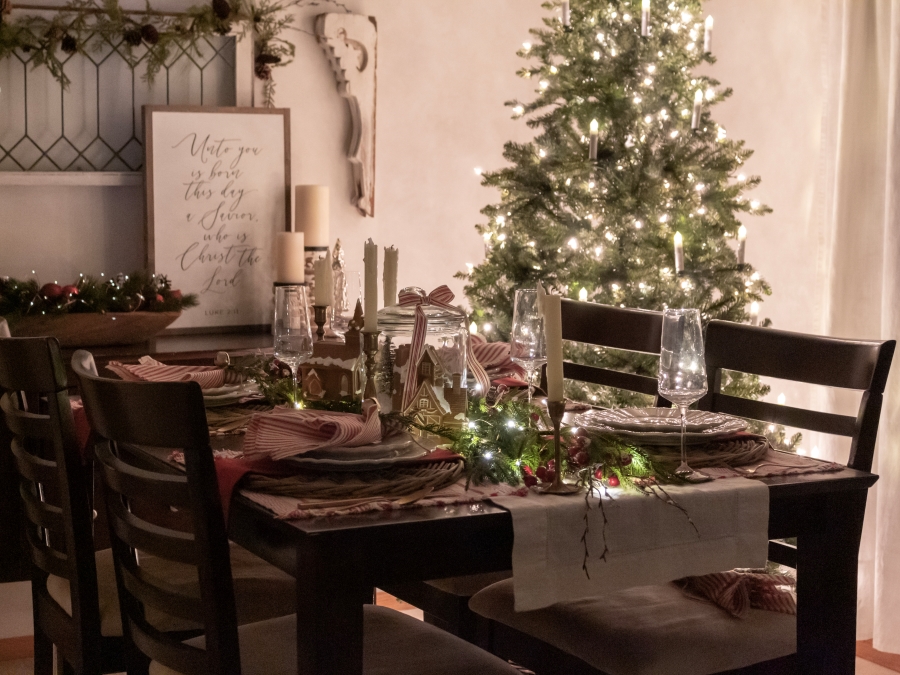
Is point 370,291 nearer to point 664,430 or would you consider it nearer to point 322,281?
point 322,281

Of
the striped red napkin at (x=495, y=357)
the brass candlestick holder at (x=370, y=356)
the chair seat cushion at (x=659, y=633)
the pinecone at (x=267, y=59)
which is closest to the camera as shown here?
the chair seat cushion at (x=659, y=633)

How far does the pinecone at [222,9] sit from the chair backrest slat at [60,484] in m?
1.68

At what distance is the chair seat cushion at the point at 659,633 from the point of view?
169 centimetres

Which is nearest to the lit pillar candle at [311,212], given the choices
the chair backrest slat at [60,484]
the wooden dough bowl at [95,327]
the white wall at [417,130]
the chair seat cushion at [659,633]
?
the white wall at [417,130]

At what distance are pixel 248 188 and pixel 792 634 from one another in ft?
7.21

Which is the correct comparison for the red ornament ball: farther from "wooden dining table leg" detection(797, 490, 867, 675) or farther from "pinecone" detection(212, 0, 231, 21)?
"wooden dining table leg" detection(797, 490, 867, 675)

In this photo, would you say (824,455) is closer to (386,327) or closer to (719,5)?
(719,5)

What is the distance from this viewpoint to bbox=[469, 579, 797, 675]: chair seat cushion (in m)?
1.69

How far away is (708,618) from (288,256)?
188 cm

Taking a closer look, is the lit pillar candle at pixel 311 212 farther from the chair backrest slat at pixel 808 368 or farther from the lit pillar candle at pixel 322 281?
the chair backrest slat at pixel 808 368

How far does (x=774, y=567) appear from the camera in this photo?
10.3ft

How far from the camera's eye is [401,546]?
134 cm

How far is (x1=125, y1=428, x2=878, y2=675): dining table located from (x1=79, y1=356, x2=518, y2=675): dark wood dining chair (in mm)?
65

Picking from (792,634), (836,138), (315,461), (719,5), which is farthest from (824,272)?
(315,461)
